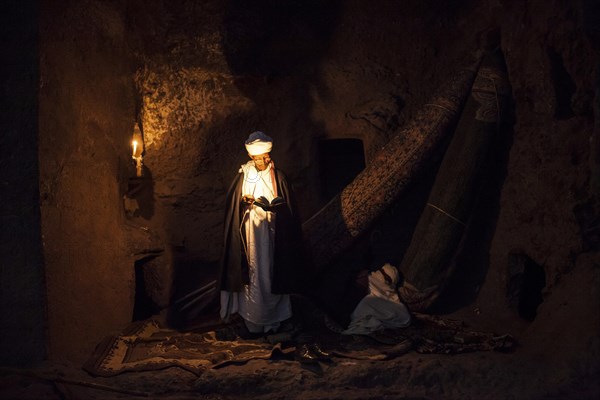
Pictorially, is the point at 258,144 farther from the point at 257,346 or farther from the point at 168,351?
the point at 168,351

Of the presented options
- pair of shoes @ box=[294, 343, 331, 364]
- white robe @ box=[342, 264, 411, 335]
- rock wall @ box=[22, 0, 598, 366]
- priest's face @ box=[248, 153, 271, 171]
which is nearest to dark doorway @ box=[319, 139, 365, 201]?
rock wall @ box=[22, 0, 598, 366]

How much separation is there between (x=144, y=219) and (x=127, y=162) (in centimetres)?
76

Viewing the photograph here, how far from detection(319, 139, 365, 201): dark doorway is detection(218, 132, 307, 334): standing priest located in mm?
1534

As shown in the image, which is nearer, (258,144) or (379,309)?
(258,144)

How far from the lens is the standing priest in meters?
6.26

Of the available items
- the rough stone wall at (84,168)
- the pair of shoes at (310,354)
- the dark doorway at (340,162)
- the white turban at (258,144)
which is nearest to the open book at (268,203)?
the white turban at (258,144)

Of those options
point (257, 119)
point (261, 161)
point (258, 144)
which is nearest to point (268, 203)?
point (261, 161)

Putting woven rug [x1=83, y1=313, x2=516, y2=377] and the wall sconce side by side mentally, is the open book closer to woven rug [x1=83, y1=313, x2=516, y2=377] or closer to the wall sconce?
woven rug [x1=83, y1=313, x2=516, y2=377]

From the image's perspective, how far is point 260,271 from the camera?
6.30 meters

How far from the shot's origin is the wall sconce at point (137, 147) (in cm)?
723

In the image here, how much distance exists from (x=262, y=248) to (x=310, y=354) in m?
1.25

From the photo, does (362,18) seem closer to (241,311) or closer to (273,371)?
(241,311)

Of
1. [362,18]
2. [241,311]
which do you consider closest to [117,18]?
[362,18]

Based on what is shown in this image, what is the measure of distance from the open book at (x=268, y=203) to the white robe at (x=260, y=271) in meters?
0.11
